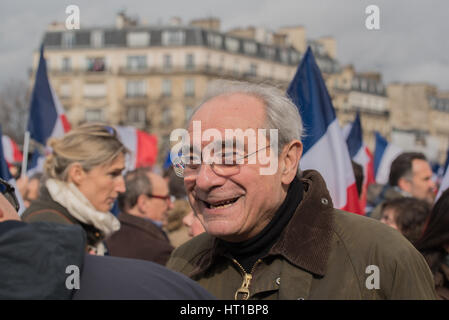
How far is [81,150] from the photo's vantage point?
423 cm

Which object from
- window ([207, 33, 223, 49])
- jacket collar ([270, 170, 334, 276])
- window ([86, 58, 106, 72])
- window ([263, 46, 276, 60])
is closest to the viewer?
jacket collar ([270, 170, 334, 276])

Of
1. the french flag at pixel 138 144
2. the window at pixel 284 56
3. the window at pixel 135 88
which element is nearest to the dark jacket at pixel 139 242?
the french flag at pixel 138 144

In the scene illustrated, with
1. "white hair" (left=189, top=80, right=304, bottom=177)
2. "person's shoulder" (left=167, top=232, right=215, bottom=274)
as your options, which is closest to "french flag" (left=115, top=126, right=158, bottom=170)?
"person's shoulder" (left=167, top=232, right=215, bottom=274)

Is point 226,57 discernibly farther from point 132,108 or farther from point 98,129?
point 98,129

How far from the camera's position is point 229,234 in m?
2.48

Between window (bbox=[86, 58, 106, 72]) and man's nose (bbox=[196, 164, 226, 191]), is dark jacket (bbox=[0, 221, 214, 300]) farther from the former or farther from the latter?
window (bbox=[86, 58, 106, 72])

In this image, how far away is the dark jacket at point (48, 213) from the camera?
3943mm

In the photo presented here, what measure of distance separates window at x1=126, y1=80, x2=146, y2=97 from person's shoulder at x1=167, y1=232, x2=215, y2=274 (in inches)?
2356

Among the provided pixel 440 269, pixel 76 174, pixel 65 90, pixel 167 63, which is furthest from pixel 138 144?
pixel 65 90

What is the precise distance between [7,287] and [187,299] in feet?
1.35

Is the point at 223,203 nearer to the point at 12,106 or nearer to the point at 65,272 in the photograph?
the point at 65,272

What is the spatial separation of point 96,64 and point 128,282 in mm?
61655

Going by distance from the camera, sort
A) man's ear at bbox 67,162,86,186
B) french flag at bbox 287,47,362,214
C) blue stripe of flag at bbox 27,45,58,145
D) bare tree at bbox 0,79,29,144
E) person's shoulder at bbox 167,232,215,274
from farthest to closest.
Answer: bare tree at bbox 0,79,29,144 → blue stripe of flag at bbox 27,45,58,145 → french flag at bbox 287,47,362,214 → man's ear at bbox 67,162,86,186 → person's shoulder at bbox 167,232,215,274

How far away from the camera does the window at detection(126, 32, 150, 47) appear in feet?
203
